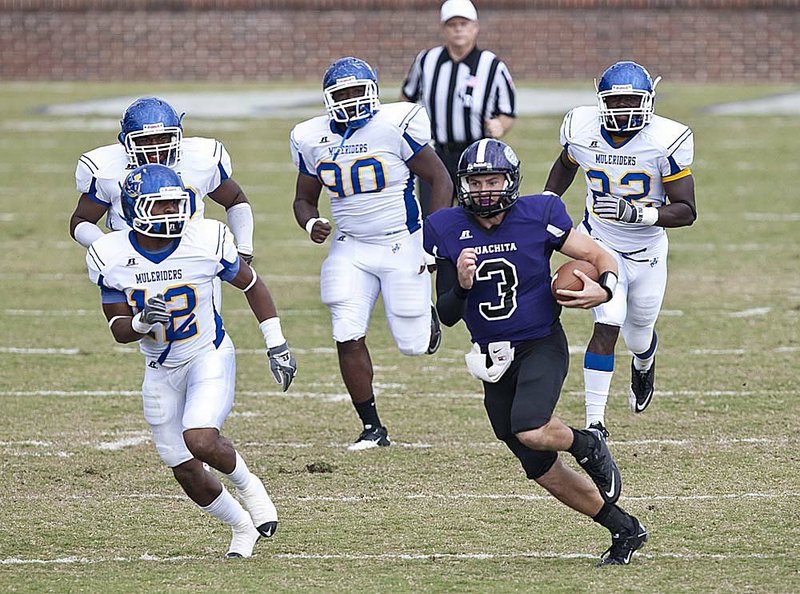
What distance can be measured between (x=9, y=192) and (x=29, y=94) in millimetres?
6650

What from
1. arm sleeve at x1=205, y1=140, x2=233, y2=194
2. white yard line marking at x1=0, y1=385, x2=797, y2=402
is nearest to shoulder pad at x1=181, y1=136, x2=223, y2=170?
arm sleeve at x1=205, y1=140, x2=233, y2=194

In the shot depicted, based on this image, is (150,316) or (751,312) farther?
(751,312)

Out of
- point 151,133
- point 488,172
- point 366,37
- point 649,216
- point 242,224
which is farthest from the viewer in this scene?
point 366,37

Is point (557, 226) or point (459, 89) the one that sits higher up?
point (557, 226)

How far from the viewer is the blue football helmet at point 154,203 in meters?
4.82

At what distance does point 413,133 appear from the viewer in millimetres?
6602

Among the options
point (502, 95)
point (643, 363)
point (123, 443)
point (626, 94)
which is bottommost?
point (123, 443)

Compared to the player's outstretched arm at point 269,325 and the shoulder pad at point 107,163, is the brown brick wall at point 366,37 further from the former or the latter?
the player's outstretched arm at point 269,325

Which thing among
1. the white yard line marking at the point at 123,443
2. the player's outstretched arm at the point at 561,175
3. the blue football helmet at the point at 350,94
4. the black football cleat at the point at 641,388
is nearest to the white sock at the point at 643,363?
the black football cleat at the point at 641,388

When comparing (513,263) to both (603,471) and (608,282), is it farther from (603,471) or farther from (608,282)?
(603,471)

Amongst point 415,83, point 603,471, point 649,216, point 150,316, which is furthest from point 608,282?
point 415,83

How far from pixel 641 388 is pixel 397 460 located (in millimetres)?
1289

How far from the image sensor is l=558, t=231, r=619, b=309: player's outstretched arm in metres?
4.76

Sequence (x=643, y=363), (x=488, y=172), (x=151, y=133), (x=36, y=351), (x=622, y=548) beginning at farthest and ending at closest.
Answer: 1. (x=36, y=351)
2. (x=643, y=363)
3. (x=151, y=133)
4. (x=488, y=172)
5. (x=622, y=548)
